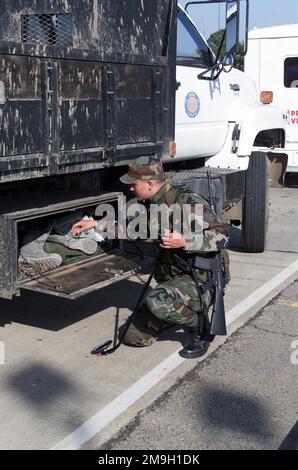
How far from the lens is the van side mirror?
5.45 metres

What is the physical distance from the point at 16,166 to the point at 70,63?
71 cm

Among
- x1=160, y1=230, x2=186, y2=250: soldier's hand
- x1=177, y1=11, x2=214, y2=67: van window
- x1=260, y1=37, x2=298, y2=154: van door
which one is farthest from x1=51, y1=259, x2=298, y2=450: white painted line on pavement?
x1=260, y1=37, x2=298, y2=154: van door

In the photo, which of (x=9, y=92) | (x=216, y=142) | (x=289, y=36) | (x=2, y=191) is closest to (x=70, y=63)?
(x=9, y=92)

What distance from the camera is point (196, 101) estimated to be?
228 inches

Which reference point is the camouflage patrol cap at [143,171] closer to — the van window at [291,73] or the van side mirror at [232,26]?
the van side mirror at [232,26]

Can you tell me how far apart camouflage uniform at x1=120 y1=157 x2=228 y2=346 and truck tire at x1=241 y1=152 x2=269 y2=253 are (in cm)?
242

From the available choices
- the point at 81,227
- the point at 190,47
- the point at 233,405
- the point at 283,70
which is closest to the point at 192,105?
the point at 190,47

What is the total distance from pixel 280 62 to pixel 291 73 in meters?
0.25

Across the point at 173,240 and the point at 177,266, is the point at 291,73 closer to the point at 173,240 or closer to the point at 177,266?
the point at 177,266

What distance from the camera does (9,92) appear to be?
136 inches

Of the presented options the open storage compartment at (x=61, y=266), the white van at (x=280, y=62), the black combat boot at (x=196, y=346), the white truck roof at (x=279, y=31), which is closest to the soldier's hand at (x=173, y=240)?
the open storage compartment at (x=61, y=266)

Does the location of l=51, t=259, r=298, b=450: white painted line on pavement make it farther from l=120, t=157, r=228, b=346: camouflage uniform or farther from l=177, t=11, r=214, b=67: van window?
l=177, t=11, r=214, b=67: van window

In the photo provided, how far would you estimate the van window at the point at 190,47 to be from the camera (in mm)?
5723
